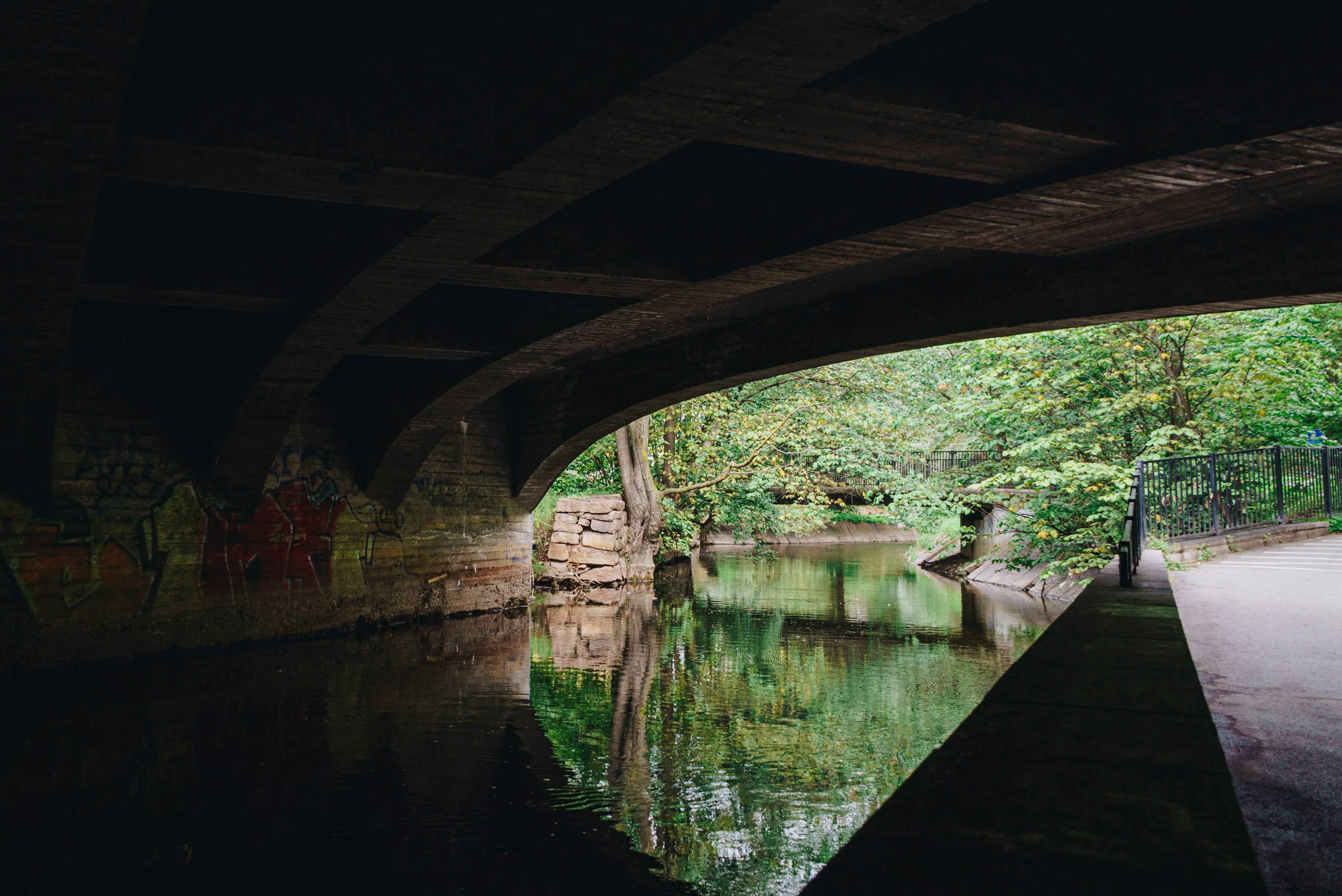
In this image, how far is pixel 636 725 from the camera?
806 cm

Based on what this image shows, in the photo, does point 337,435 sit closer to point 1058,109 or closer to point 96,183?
point 96,183

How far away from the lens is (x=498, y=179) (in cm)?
408

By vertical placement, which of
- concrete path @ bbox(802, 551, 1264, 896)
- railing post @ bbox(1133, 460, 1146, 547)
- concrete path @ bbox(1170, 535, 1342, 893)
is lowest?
concrete path @ bbox(1170, 535, 1342, 893)

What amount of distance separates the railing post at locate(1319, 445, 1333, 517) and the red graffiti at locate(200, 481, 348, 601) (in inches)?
650

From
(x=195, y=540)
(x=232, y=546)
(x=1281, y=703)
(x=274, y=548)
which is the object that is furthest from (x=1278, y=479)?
(x=195, y=540)

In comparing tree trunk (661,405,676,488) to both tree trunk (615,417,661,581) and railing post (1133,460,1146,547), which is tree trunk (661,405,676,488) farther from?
railing post (1133,460,1146,547)

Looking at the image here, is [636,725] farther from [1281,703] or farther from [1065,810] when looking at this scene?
[1065,810]

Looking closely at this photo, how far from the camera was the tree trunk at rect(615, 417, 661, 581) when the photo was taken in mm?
19922

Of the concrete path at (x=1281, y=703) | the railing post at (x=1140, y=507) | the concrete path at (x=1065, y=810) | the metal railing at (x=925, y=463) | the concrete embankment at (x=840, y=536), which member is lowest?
the concrete embankment at (x=840, y=536)

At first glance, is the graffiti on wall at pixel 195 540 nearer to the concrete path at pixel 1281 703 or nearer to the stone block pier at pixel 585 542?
the stone block pier at pixel 585 542

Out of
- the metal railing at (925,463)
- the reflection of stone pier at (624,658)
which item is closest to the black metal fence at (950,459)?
the metal railing at (925,463)

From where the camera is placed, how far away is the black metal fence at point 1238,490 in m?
14.9

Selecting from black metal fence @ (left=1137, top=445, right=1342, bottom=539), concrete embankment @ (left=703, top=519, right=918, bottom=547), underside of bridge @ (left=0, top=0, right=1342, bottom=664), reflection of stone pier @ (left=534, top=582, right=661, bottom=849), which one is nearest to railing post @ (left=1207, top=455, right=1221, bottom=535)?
black metal fence @ (left=1137, top=445, right=1342, bottom=539)

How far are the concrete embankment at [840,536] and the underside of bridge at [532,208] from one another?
2370 cm
